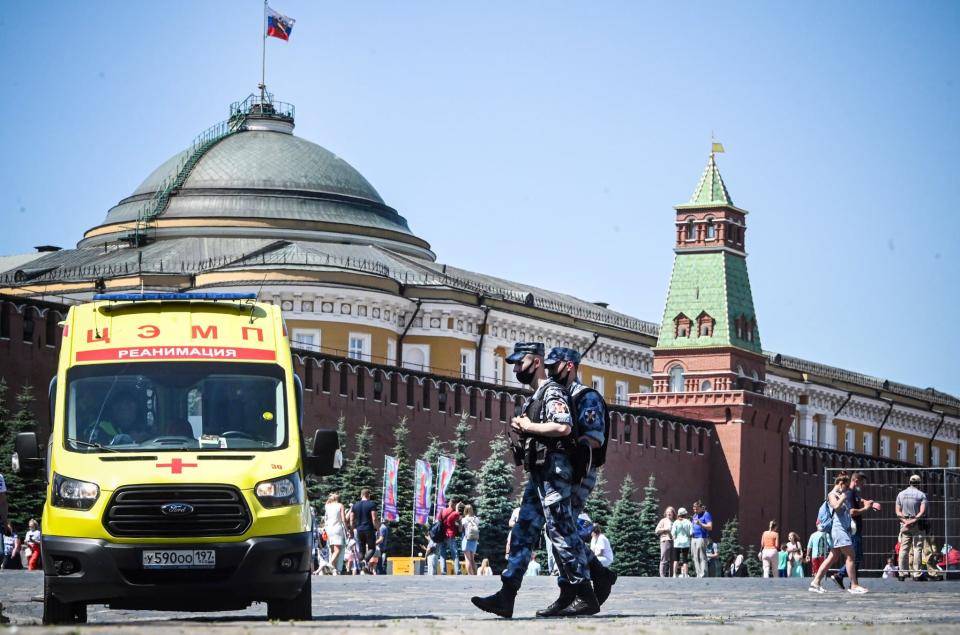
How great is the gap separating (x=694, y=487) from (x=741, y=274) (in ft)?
38.2

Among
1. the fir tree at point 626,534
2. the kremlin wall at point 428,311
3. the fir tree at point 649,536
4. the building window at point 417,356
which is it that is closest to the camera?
the fir tree at point 626,534

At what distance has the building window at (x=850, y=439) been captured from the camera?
297ft

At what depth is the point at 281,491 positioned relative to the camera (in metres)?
13.6

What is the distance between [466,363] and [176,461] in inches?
2066

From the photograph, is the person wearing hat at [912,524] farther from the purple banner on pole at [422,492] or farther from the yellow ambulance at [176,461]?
the yellow ambulance at [176,461]

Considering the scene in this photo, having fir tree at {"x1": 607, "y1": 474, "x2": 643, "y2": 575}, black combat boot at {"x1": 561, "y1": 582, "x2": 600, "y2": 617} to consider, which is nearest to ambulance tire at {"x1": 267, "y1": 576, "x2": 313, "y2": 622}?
black combat boot at {"x1": 561, "y1": 582, "x2": 600, "y2": 617}

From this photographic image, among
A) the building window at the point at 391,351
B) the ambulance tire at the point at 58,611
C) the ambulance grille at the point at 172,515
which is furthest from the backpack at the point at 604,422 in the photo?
the building window at the point at 391,351

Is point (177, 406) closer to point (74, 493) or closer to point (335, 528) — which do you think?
point (74, 493)

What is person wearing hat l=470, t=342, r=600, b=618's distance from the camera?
1339cm

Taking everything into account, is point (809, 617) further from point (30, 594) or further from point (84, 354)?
point (30, 594)

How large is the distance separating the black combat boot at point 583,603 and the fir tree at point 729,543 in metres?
48.5

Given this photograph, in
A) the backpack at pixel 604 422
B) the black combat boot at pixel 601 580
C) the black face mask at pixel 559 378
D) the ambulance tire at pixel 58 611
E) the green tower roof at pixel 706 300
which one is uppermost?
the green tower roof at pixel 706 300

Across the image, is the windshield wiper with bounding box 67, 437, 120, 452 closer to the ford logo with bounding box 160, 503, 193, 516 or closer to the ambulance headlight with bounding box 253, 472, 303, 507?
the ford logo with bounding box 160, 503, 193, 516

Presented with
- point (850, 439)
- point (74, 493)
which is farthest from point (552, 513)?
point (850, 439)
